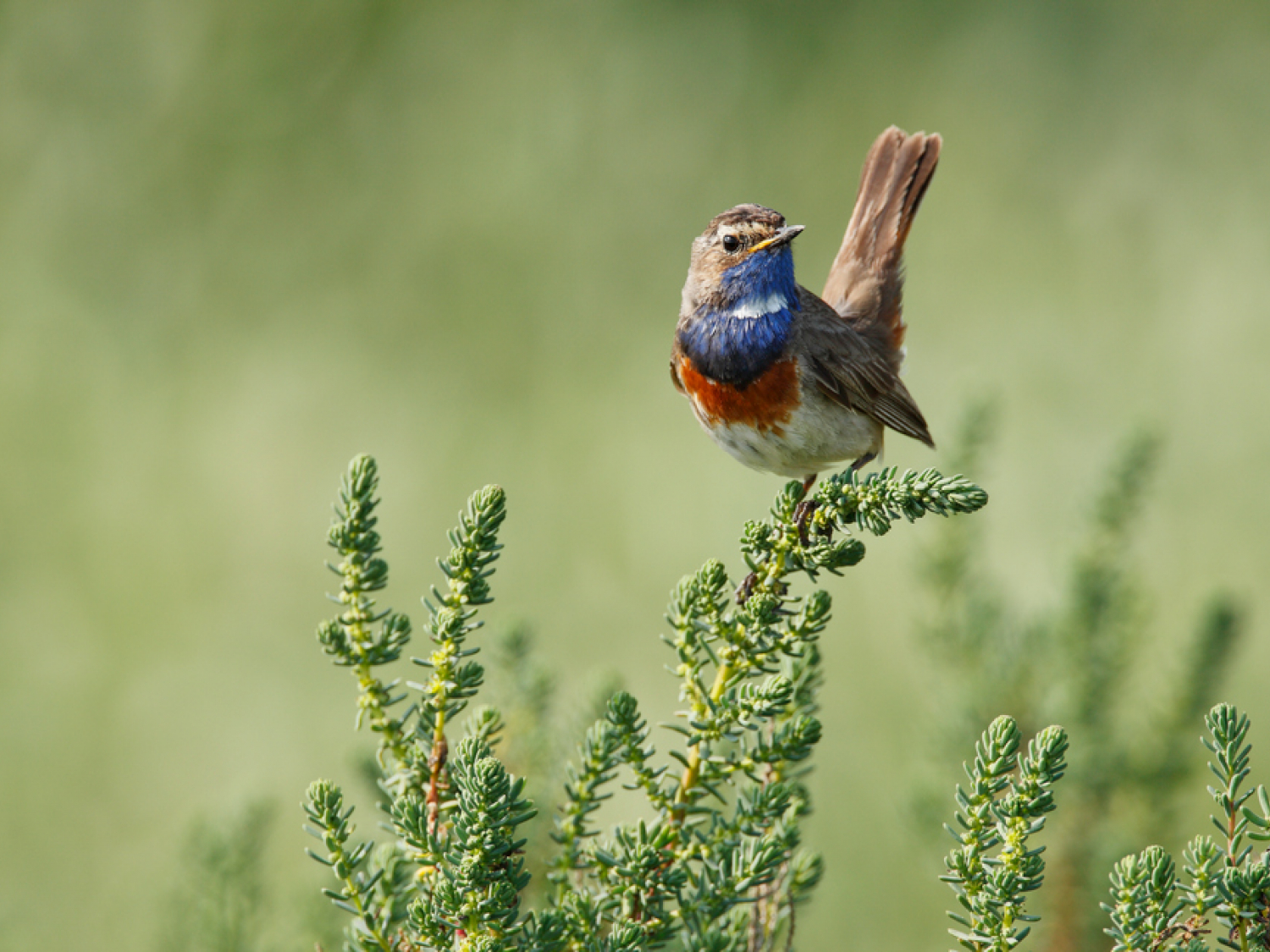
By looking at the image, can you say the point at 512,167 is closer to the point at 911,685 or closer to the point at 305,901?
the point at 911,685

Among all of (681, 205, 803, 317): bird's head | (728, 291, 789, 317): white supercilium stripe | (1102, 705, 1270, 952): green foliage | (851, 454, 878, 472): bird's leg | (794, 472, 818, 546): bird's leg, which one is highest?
(681, 205, 803, 317): bird's head

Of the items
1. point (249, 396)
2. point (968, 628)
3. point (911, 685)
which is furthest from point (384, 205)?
point (968, 628)

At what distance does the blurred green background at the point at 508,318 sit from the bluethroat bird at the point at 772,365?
1.82 meters

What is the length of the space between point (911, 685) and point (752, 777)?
3.37 meters

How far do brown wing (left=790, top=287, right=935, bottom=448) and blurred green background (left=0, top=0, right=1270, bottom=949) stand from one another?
1755 mm

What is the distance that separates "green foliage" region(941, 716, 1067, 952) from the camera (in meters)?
1.45

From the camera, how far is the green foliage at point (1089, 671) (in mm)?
2551

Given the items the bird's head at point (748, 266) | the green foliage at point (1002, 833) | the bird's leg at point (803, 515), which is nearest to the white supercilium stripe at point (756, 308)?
the bird's head at point (748, 266)

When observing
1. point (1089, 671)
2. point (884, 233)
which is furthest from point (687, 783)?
point (884, 233)

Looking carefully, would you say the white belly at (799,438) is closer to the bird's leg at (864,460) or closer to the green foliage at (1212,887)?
the bird's leg at (864,460)

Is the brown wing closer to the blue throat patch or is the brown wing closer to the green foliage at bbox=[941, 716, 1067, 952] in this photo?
the blue throat patch

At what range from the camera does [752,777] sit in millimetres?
1756

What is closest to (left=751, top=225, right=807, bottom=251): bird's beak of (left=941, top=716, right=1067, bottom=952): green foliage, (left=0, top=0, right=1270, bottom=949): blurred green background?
(left=941, top=716, right=1067, bottom=952): green foliage

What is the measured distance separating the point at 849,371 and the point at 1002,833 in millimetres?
1884
